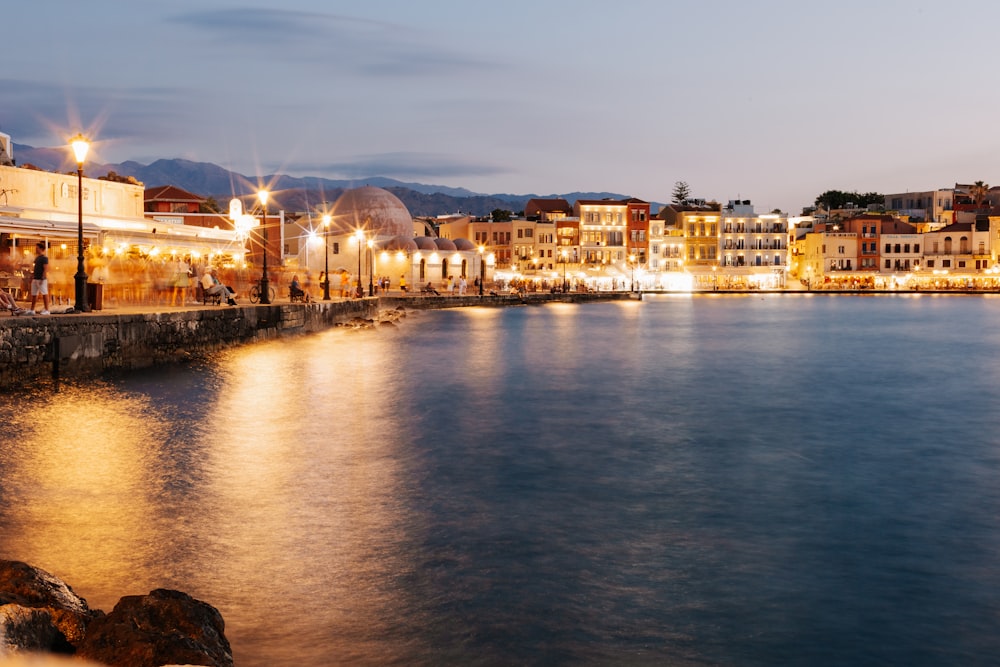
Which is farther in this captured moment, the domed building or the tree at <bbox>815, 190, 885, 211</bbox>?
the tree at <bbox>815, 190, 885, 211</bbox>

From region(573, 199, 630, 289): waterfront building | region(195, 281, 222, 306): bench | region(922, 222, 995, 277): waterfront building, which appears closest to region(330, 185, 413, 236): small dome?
region(573, 199, 630, 289): waterfront building

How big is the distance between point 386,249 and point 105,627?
256 ft

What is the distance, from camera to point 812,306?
89.2 m

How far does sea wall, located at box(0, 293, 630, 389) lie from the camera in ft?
64.3

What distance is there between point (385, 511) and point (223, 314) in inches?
820

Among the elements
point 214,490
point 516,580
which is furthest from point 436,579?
point 214,490

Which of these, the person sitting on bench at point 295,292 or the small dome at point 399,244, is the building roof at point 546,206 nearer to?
the small dome at point 399,244

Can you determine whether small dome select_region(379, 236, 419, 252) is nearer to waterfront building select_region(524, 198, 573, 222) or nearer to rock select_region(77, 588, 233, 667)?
waterfront building select_region(524, 198, 573, 222)

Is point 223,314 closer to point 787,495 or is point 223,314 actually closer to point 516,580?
point 787,495

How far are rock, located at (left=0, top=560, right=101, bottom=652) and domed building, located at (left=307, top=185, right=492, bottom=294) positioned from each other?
7204cm

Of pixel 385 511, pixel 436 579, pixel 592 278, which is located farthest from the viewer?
pixel 592 278

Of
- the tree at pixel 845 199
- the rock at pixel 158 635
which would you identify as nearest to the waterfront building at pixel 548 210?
the tree at pixel 845 199

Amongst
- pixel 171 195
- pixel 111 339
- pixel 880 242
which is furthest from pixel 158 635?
pixel 880 242

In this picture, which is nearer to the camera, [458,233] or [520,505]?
[520,505]
